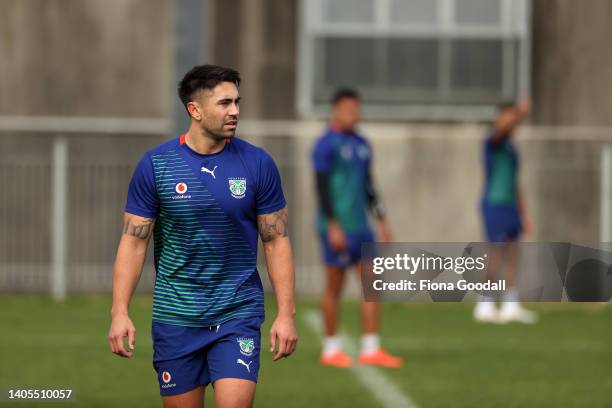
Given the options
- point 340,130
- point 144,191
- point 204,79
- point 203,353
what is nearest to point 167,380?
point 203,353

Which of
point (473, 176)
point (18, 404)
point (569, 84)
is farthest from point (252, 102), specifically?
point (18, 404)

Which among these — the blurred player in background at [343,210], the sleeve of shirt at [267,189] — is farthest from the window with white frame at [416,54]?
the sleeve of shirt at [267,189]

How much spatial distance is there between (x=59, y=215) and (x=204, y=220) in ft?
44.9

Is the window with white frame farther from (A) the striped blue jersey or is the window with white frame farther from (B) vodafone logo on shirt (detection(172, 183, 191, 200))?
(B) vodafone logo on shirt (detection(172, 183, 191, 200))

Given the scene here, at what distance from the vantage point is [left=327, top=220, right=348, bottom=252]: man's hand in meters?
11.9

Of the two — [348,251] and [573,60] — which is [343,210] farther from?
[573,60]

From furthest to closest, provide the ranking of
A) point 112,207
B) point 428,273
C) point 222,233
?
point 112,207
point 428,273
point 222,233

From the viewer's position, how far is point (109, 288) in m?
19.9

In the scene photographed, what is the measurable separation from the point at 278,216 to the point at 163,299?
25.0 inches

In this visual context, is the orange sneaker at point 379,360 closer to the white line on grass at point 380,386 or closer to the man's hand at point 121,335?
the white line on grass at point 380,386

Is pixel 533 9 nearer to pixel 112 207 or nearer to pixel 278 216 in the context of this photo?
pixel 112 207

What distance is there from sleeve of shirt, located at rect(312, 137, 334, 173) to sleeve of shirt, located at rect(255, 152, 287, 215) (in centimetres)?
564

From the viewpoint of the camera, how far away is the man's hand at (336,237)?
11.9 metres

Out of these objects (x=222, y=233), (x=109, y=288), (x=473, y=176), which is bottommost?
(x=109, y=288)
